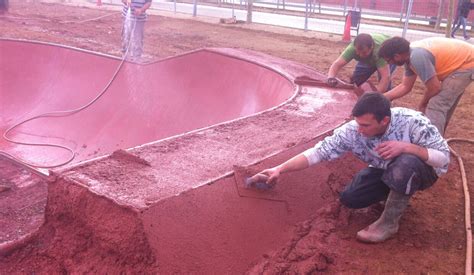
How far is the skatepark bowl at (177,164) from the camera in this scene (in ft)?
8.59

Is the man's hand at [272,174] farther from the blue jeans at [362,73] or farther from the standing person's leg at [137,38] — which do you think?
the standing person's leg at [137,38]

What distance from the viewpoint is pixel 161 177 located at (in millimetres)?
2930

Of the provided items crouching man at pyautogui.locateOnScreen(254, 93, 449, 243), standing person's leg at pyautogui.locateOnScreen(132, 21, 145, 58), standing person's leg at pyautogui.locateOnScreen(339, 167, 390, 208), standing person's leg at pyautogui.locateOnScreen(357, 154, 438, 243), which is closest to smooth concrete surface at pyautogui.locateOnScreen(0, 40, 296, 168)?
standing person's leg at pyautogui.locateOnScreen(132, 21, 145, 58)

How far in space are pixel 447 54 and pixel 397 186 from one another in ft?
6.28

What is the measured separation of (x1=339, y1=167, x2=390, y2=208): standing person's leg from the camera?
3424 millimetres

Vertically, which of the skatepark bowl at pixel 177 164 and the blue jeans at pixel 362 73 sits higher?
the blue jeans at pixel 362 73

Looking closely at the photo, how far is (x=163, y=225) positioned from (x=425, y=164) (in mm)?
1734

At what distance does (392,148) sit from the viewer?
3.05 meters

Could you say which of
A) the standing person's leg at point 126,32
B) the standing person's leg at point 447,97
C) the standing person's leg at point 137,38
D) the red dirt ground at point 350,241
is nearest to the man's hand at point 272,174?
the red dirt ground at point 350,241

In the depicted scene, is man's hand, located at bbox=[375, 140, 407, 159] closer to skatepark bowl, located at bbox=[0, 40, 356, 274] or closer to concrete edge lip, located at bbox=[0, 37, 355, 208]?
skatepark bowl, located at bbox=[0, 40, 356, 274]

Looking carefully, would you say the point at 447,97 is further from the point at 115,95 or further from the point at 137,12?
the point at 137,12

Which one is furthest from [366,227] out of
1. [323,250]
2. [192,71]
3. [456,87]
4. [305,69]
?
[192,71]

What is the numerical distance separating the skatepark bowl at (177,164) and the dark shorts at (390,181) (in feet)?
0.86

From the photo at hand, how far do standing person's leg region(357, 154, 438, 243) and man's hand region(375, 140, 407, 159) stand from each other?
0.06 m
